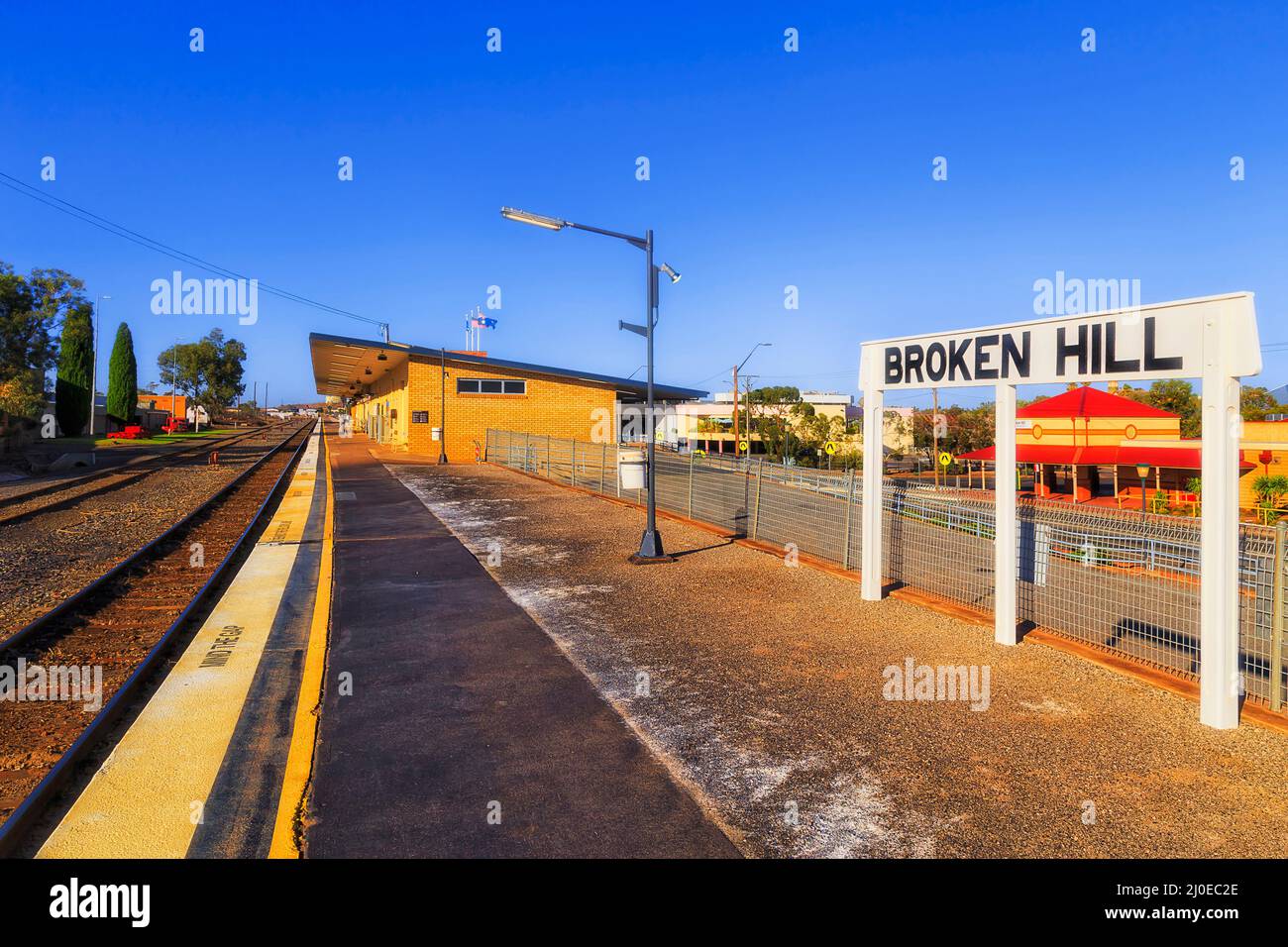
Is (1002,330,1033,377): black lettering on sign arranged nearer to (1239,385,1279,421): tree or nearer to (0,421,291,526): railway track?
(0,421,291,526): railway track

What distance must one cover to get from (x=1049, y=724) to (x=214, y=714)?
5800mm

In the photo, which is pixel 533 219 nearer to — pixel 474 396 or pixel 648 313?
pixel 648 313

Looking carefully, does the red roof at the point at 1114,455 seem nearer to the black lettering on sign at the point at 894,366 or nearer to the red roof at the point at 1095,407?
the red roof at the point at 1095,407

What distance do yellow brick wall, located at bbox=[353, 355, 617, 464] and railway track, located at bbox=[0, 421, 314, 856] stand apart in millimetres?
20676

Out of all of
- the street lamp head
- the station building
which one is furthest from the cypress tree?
the street lamp head

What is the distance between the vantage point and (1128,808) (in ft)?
13.8

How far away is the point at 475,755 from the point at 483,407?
108ft

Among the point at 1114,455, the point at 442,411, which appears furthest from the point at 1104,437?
the point at 442,411

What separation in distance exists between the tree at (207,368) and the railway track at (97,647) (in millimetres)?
102985

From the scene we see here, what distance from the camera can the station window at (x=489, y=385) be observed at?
120 feet

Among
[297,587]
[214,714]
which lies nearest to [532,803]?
[214,714]

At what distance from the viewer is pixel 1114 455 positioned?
2417 cm

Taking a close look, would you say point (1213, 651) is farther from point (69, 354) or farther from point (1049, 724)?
point (69, 354)

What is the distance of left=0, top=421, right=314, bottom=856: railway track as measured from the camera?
470 centimetres
